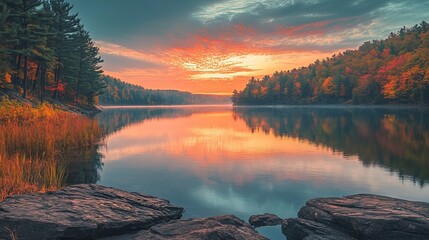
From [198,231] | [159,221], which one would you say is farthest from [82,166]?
[198,231]

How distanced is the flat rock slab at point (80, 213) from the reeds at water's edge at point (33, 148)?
164 centimetres

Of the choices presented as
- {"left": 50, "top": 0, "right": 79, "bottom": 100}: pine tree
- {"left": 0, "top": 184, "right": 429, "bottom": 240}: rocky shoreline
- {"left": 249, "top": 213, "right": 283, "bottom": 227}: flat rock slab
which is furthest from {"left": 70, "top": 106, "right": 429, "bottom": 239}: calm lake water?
{"left": 50, "top": 0, "right": 79, "bottom": 100}: pine tree

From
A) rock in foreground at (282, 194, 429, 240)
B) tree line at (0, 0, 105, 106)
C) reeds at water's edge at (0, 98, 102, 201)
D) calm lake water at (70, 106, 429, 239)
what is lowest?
calm lake water at (70, 106, 429, 239)

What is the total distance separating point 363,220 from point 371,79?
398 feet

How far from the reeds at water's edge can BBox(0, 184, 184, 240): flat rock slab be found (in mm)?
1640

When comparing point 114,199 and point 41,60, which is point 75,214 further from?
point 41,60

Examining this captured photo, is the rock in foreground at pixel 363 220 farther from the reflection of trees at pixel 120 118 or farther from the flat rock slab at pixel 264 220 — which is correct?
the reflection of trees at pixel 120 118

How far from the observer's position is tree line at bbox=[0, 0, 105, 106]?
35.8 m

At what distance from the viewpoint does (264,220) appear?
381 inches

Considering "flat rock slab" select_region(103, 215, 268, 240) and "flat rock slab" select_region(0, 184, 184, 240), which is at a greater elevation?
"flat rock slab" select_region(0, 184, 184, 240)

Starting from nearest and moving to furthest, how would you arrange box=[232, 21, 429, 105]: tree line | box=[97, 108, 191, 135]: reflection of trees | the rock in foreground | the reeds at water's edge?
1. the rock in foreground
2. the reeds at water's edge
3. box=[97, 108, 191, 135]: reflection of trees
4. box=[232, 21, 429, 105]: tree line

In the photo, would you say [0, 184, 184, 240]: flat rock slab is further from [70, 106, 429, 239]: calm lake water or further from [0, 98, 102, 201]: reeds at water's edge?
[70, 106, 429, 239]: calm lake water

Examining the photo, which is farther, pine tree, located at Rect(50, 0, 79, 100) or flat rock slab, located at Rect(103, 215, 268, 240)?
pine tree, located at Rect(50, 0, 79, 100)

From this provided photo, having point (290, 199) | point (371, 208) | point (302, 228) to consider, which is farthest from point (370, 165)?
point (302, 228)
